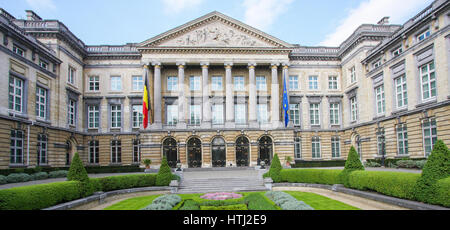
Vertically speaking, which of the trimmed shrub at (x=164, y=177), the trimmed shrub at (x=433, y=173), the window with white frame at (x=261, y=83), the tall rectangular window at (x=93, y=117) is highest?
the window with white frame at (x=261, y=83)

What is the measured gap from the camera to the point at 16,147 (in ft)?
82.6

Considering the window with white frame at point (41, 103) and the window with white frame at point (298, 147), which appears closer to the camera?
the window with white frame at point (41, 103)

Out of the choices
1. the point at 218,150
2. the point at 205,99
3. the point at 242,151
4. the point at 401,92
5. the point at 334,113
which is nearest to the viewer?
the point at 401,92

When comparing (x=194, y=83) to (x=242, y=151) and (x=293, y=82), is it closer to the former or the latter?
(x=242, y=151)

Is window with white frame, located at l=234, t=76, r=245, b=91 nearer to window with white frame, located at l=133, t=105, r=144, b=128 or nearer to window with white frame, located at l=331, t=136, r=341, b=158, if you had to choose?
window with white frame, located at l=133, t=105, r=144, b=128

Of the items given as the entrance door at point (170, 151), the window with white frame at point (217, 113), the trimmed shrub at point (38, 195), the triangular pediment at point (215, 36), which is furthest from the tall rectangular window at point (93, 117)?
the trimmed shrub at point (38, 195)

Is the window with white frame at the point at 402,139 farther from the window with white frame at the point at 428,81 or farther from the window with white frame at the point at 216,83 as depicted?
the window with white frame at the point at 216,83

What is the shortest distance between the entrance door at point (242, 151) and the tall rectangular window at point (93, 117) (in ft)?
59.0

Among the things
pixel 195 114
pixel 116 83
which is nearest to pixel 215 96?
pixel 195 114

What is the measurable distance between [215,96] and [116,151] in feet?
46.8

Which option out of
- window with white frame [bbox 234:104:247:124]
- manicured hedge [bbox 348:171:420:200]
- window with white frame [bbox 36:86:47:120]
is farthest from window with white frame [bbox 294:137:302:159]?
window with white frame [bbox 36:86:47:120]

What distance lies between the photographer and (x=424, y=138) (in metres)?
25.1

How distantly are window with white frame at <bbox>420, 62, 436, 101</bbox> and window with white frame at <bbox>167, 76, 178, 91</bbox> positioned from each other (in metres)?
26.1

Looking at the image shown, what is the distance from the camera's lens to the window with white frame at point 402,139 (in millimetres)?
27594
